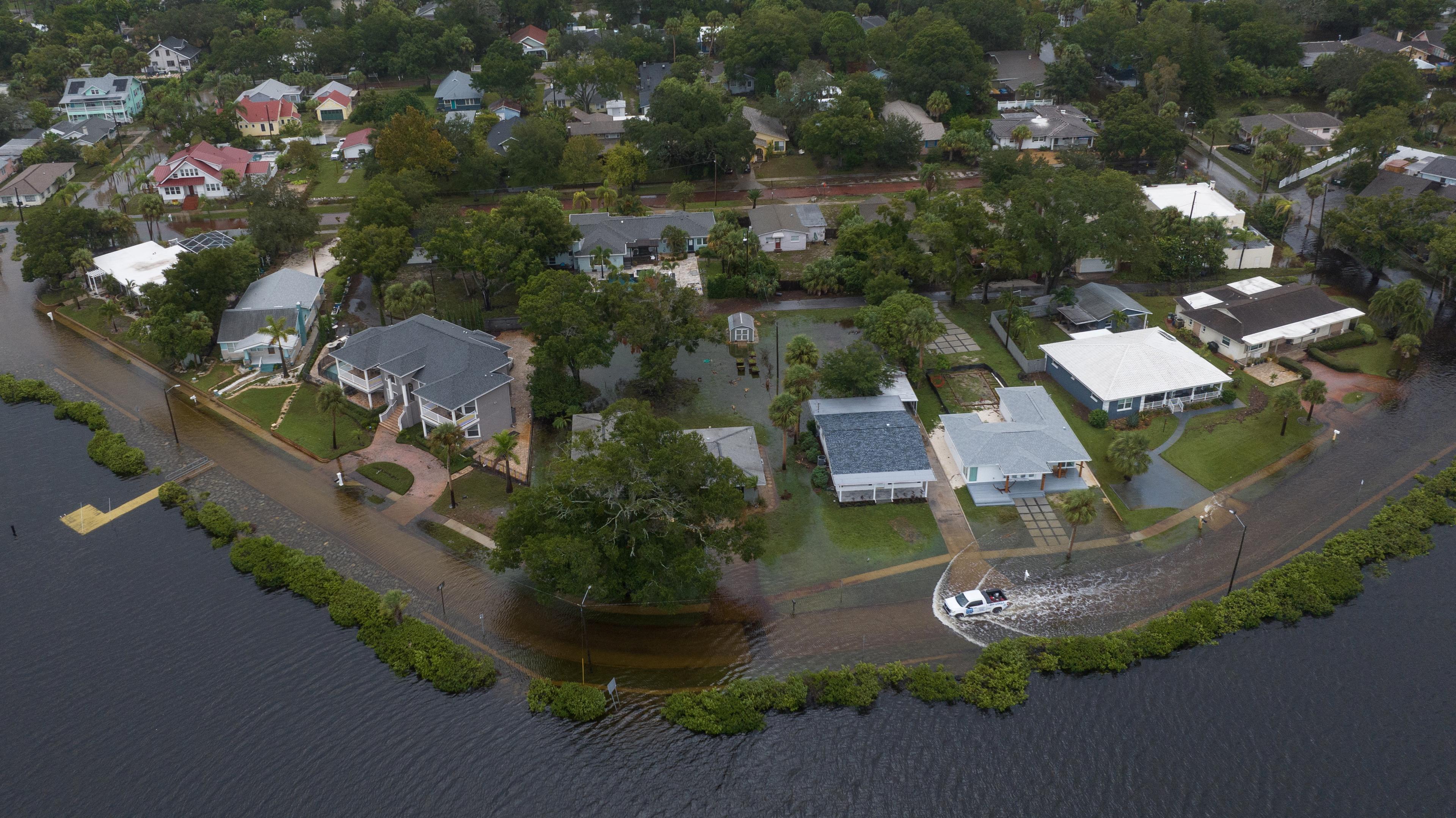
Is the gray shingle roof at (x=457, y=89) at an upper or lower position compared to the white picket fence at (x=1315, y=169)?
upper

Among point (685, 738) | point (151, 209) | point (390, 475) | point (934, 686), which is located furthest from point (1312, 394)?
point (151, 209)

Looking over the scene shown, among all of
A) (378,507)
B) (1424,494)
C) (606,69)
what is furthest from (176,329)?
(1424,494)

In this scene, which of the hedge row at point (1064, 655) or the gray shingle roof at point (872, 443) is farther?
the gray shingle roof at point (872, 443)

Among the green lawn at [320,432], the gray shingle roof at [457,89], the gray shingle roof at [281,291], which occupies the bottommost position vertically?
the green lawn at [320,432]

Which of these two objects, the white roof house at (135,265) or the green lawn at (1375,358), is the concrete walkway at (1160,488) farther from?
the white roof house at (135,265)

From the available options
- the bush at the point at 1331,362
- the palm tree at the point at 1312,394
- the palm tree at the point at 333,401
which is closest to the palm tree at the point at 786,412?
the palm tree at the point at 333,401

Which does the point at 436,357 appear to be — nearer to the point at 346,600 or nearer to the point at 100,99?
the point at 346,600
